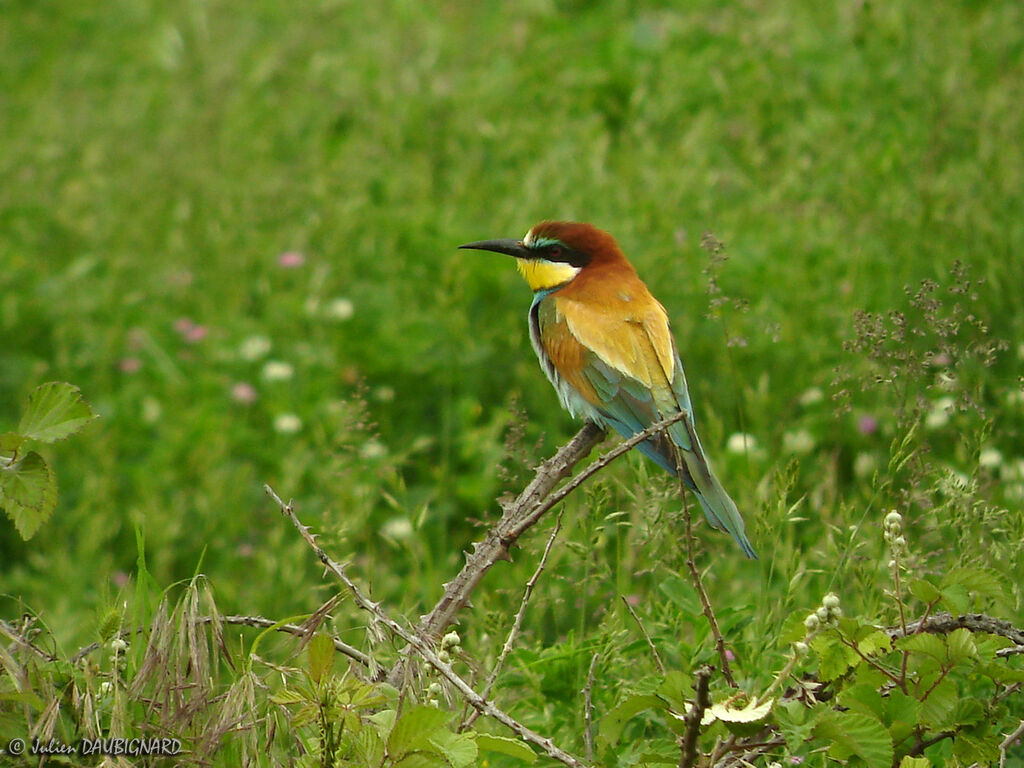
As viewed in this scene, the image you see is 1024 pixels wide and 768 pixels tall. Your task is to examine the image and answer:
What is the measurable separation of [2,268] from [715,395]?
8.36 ft

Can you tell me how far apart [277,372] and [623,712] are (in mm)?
2634

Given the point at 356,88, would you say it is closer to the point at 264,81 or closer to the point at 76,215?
the point at 264,81

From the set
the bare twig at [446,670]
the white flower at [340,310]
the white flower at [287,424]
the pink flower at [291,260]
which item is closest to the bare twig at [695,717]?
the bare twig at [446,670]

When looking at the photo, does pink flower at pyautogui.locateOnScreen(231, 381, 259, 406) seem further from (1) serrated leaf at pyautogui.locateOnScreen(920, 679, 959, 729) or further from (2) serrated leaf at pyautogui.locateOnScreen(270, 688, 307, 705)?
(1) serrated leaf at pyautogui.locateOnScreen(920, 679, 959, 729)

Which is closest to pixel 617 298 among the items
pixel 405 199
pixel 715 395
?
pixel 715 395

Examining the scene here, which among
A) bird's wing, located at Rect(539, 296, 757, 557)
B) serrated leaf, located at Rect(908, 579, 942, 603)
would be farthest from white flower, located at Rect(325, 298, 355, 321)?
serrated leaf, located at Rect(908, 579, 942, 603)

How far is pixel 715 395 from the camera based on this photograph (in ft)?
12.2

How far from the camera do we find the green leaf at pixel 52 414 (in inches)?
65.0

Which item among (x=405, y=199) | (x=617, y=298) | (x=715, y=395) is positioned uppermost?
(x=617, y=298)

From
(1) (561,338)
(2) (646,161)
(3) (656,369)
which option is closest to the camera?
(3) (656,369)

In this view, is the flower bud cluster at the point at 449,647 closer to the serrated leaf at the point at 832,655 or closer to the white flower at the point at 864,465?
the serrated leaf at the point at 832,655

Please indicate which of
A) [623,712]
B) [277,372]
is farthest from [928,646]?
[277,372]

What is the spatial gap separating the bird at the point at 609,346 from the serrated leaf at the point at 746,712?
778 mm

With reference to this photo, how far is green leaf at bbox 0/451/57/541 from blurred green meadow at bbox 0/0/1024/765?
17 centimetres
